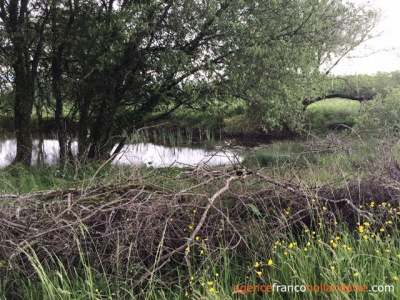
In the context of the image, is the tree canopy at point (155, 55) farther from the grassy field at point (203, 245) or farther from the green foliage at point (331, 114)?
the green foliage at point (331, 114)

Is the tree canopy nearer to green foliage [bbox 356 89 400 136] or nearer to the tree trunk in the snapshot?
the tree trunk

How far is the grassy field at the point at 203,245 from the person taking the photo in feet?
10.2

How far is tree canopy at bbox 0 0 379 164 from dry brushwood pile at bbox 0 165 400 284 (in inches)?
206

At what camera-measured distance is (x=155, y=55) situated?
9930 millimetres

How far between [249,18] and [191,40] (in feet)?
5.05

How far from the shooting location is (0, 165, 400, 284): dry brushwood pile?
346cm

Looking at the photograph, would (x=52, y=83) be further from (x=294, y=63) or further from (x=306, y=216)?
(x=306, y=216)

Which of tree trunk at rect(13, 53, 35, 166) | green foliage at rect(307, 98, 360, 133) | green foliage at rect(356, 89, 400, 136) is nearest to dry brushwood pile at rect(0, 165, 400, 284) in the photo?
green foliage at rect(356, 89, 400, 136)

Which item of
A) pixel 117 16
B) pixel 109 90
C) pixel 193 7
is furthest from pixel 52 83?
→ pixel 193 7

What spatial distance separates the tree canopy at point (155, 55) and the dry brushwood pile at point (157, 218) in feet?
17.1

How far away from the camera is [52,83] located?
37.2 feet

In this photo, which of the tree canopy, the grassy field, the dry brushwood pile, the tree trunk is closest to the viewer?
the grassy field

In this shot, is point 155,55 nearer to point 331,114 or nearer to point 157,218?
point 157,218

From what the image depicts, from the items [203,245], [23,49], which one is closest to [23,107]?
[23,49]
